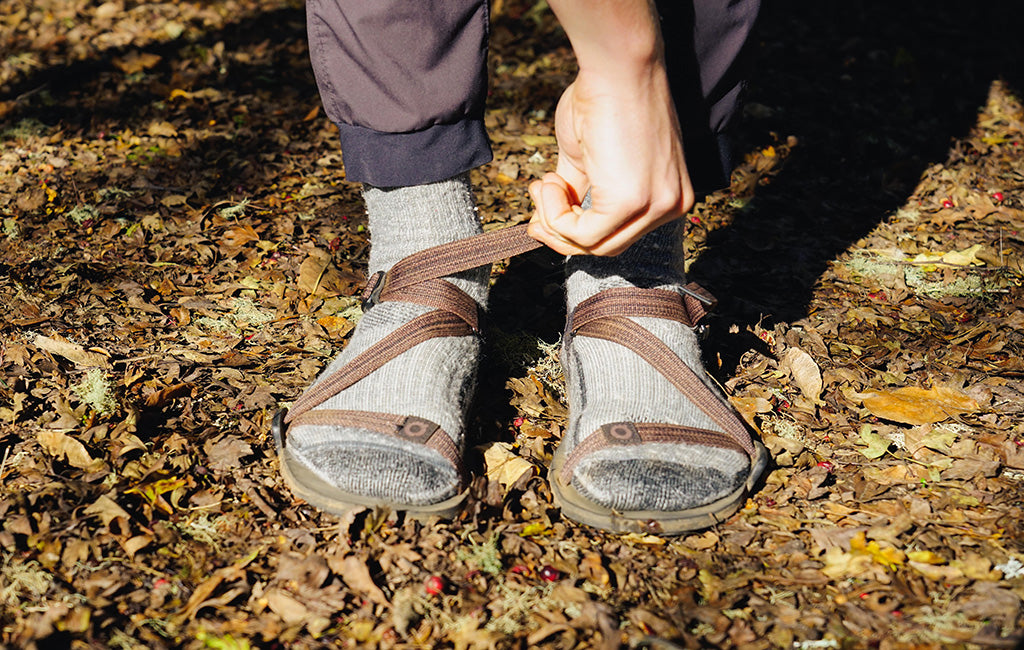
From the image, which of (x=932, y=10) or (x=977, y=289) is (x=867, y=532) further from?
(x=932, y=10)

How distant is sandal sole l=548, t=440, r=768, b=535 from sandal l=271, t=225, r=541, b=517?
23 cm

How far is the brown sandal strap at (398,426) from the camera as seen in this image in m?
1.64

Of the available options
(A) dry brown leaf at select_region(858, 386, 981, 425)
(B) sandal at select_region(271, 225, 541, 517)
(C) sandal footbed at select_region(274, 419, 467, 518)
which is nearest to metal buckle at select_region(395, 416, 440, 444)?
(B) sandal at select_region(271, 225, 541, 517)

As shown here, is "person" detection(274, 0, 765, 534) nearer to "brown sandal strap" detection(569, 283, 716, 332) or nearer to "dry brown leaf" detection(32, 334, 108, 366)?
"brown sandal strap" detection(569, 283, 716, 332)

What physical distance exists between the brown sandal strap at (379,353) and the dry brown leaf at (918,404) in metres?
1.09

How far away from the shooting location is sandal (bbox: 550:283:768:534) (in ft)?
5.33

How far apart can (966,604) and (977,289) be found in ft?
4.83

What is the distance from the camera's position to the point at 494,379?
2.16 metres

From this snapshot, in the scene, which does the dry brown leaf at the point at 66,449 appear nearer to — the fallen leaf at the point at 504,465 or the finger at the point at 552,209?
the fallen leaf at the point at 504,465

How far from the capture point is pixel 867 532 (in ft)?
5.44

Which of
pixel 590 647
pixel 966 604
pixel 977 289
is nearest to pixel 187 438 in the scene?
pixel 590 647

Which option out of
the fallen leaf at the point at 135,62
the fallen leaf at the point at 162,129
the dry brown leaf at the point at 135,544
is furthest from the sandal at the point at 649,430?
the fallen leaf at the point at 135,62

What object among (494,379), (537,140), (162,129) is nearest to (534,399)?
(494,379)

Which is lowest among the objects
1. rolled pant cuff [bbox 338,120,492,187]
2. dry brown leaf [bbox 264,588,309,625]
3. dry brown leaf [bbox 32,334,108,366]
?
dry brown leaf [bbox 32,334,108,366]
